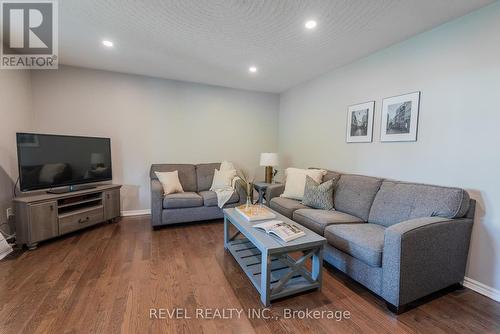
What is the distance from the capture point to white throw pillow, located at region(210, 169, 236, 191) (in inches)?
150

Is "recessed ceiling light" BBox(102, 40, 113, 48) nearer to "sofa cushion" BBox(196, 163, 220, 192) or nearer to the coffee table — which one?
"sofa cushion" BBox(196, 163, 220, 192)

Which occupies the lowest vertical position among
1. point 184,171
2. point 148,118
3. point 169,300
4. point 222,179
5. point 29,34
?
point 169,300

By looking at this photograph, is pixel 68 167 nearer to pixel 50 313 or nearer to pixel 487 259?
pixel 50 313

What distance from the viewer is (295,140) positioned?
14.2 ft

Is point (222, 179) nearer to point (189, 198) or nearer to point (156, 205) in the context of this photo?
point (189, 198)

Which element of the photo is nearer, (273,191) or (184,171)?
(273,191)

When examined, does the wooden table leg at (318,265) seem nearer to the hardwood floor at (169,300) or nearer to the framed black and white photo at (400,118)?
the hardwood floor at (169,300)

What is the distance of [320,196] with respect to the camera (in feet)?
9.19

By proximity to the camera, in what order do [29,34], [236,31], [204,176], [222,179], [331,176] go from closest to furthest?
[236,31]
[29,34]
[331,176]
[222,179]
[204,176]

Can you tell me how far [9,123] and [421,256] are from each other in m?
4.49

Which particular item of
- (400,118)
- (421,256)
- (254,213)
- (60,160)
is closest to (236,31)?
(254,213)

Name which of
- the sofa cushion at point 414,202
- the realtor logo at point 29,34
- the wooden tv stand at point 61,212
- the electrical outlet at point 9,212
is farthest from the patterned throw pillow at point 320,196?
the electrical outlet at point 9,212

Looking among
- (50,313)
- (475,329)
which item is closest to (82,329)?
(50,313)

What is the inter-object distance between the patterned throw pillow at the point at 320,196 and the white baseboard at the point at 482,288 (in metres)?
1.33
